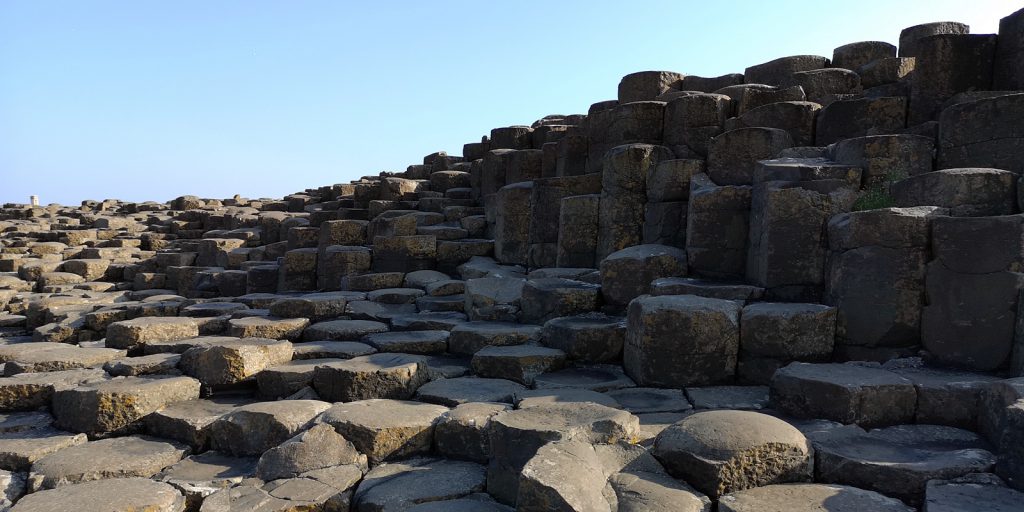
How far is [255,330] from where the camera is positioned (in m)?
6.08

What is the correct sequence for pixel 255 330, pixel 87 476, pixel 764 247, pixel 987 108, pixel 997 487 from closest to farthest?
pixel 997 487 → pixel 87 476 → pixel 764 247 → pixel 987 108 → pixel 255 330

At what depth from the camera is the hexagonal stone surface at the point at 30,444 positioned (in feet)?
12.5

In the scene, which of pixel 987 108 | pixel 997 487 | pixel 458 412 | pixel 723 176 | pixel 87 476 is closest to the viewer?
pixel 997 487

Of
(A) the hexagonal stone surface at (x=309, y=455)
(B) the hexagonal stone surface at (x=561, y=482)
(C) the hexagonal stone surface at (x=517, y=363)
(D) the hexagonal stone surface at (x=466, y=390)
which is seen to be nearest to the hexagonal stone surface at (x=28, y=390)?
(A) the hexagonal stone surface at (x=309, y=455)

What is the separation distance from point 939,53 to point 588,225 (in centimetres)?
439

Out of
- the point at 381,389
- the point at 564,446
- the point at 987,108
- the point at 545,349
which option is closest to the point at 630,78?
the point at 987,108

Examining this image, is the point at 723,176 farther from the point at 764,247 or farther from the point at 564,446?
the point at 564,446

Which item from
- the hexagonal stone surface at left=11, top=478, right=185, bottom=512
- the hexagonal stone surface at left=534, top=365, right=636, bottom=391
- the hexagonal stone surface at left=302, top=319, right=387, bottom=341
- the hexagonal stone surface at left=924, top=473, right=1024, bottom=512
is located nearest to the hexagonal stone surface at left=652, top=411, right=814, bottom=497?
the hexagonal stone surface at left=924, top=473, right=1024, bottom=512

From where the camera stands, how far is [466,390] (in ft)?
15.3

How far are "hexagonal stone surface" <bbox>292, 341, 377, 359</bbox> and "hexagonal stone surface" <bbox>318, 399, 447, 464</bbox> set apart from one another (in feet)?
4.41

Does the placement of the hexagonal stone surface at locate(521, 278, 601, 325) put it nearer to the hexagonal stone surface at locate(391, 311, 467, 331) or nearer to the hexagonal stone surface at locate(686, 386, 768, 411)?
the hexagonal stone surface at locate(391, 311, 467, 331)

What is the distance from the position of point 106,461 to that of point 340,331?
2.57 metres

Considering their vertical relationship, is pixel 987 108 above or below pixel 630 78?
below

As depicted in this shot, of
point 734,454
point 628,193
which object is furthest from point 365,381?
point 628,193
